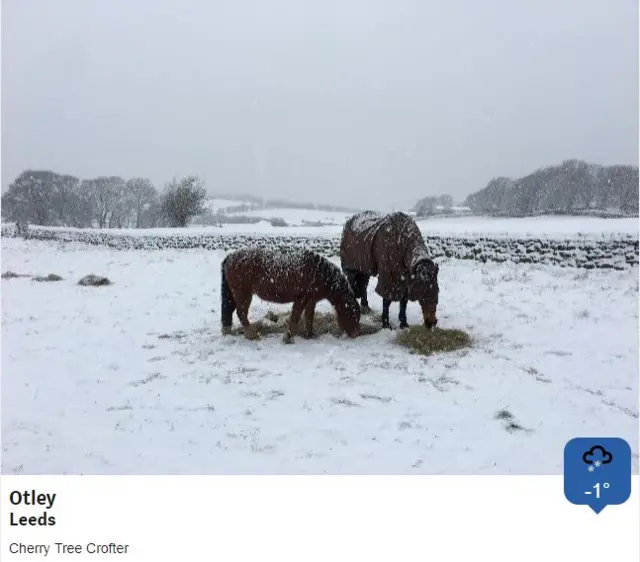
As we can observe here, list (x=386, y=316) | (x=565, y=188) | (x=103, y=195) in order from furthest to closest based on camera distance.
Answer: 1. (x=103, y=195)
2. (x=565, y=188)
3. (x=386, y=316)

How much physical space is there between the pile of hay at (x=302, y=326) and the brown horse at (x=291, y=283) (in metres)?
0.27

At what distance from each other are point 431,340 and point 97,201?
58198 millimetres

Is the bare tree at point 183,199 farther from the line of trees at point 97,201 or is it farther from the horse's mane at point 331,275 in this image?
the horse's mane at point 331,275

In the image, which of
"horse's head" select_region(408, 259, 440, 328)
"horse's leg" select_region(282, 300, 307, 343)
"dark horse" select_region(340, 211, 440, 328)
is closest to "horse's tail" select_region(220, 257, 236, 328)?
"horse's leg" select_region(282, 300, 307, 343)

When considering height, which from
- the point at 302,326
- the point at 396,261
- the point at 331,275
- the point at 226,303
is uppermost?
the point at 396,261

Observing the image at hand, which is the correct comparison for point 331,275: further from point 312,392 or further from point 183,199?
point 183,199

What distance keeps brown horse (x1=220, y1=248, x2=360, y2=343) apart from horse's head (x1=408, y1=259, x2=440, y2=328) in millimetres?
1054

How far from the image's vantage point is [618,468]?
318 centimetres

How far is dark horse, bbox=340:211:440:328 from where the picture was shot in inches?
277

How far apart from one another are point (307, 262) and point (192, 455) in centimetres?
390

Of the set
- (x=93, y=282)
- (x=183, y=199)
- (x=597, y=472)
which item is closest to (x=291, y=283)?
(x=597, y=472)

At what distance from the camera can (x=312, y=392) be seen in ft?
16.9

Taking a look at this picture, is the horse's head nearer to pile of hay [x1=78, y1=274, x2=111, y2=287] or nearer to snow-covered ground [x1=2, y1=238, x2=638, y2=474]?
snow-covered ground [x1=2, y1=238, x2=638, y2=474]
